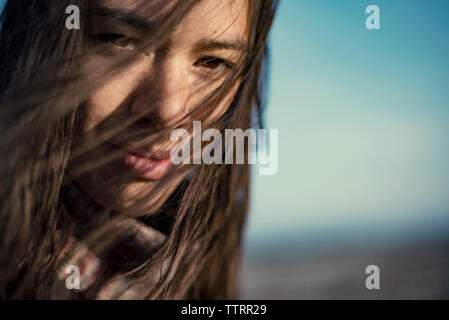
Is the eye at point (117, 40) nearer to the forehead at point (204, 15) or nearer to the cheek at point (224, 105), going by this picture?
the forehead at point (204, 15)

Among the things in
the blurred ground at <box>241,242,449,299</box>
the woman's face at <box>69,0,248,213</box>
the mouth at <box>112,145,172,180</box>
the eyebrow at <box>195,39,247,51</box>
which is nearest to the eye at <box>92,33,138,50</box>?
the woman's face at <box>69,0,248,213</box>

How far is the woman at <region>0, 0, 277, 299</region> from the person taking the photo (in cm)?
98

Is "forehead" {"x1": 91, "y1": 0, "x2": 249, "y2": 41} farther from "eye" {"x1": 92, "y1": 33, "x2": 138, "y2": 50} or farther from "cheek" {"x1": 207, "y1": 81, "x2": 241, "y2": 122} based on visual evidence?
"cheek" {"x1": 207, "y1": 81, "x2": 241, "y2": 122}

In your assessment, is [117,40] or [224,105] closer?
[117,40]

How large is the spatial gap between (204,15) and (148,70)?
0.71 feet

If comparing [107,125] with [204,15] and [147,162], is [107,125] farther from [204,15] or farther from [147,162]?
[204,15]

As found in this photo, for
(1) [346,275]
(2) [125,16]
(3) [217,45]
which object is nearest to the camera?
(2) [125,16]

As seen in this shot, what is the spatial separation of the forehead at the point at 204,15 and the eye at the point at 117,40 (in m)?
0.07

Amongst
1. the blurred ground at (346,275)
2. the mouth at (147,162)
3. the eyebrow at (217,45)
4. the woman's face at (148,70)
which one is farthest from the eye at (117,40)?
the blurred ground at (346,275)

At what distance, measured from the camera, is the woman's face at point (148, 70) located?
3.26 ft

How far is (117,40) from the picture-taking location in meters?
1.01

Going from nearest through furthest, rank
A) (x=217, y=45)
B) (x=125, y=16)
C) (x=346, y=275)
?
(x=125, y=16) → (x=217, y=45) → (x=346, y=275)

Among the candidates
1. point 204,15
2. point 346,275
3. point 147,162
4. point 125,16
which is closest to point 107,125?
point 147,162
